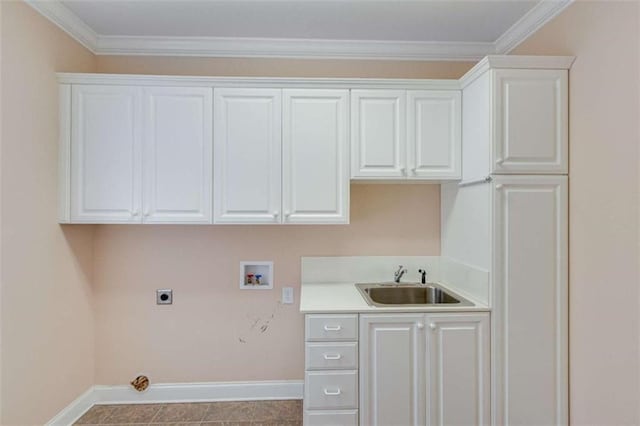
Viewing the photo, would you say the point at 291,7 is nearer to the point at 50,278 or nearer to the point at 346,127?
the point at 346,127

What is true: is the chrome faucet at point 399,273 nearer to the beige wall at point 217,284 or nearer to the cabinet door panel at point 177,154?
the beige wall at point 217,284

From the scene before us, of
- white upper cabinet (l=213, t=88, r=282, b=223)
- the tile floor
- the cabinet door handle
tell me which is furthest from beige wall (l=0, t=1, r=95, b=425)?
the cabinet door handle

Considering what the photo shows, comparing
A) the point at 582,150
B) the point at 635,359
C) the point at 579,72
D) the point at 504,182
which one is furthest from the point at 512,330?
the point at 579,72

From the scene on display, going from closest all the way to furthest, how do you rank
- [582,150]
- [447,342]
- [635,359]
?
[635,359], [582,150], [447,342]

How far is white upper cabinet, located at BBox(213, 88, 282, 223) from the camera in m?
2.13

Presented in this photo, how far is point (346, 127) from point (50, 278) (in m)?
2.00

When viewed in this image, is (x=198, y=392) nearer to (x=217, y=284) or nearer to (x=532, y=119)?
(x=217, y=284)

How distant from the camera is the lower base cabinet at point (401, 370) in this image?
1871 millimetres

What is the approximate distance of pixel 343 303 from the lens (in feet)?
6.58

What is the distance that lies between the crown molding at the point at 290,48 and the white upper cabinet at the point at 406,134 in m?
0.50

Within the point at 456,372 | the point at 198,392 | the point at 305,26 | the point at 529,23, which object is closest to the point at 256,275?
the point at 198,392

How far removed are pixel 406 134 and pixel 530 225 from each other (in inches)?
34.5

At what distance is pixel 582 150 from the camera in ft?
5.74

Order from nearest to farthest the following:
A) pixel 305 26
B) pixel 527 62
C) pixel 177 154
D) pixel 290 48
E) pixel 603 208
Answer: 1. pixel 603 208
2. pixel 527 62
3. pixel 177 154
4. pixel 305 26
5. pixel 290 48
